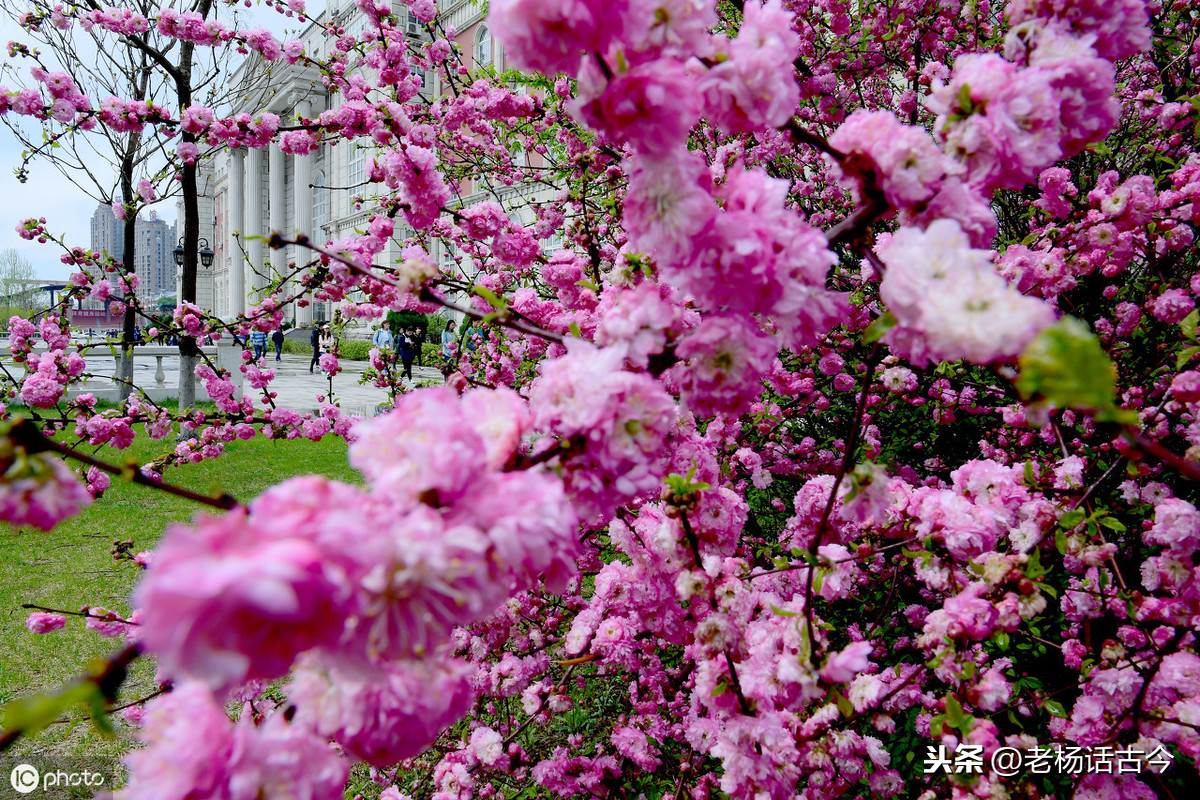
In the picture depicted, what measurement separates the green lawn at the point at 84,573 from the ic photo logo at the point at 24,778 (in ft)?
0.57

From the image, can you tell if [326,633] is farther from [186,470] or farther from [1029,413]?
[186,470]

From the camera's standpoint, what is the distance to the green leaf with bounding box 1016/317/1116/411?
581 mm

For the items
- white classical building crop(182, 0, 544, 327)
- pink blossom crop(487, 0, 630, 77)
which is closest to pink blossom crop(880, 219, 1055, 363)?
pink blossom crop(487, 0, 630, 77)

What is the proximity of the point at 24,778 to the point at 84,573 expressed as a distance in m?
2.59

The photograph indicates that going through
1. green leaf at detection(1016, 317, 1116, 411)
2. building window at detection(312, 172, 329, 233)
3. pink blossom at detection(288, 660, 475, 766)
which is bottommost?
pink blossom at detection(288, 660, 475, 766)

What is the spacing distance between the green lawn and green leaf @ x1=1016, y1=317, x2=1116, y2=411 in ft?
8.46

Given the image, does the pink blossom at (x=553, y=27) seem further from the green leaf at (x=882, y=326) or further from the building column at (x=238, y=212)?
the building column at (x=238, y=212)

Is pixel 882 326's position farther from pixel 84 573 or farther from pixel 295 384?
pixel 295 384

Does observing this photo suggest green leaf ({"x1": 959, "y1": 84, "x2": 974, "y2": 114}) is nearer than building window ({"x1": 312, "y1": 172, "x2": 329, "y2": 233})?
Yes

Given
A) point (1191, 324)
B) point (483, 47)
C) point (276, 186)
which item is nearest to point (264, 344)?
point (483, 47)

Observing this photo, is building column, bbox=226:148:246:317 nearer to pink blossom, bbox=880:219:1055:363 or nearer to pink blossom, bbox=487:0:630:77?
pink blossom, bbox=487:0:630:77

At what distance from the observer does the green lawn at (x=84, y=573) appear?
357cm

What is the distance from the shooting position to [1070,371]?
0.58 metres

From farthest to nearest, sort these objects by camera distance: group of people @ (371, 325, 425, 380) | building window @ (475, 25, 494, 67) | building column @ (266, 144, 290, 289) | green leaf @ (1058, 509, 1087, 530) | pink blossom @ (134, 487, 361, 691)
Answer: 1. building column @ (266, 144, 290, 289)
2. building window @ (475, 25, 494, 67)
3. group of people @ (371, 325, 425, 380)
4. green leaf @ (1058, 509, 1087, 530)
5. pink blossom @ (134, 487, 361, 691)
